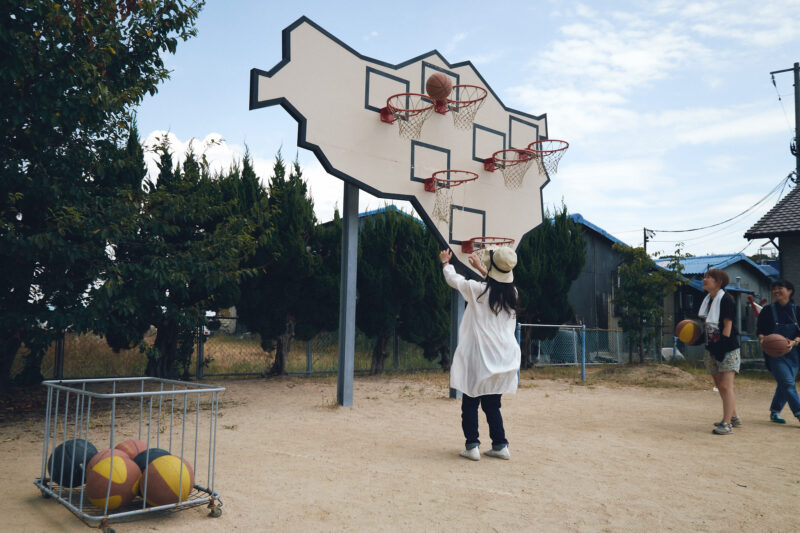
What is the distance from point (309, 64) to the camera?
8.11 meters

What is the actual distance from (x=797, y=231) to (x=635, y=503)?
50.0 ft

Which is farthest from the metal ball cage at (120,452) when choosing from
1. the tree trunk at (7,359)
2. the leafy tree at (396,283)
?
the leafy tree at (396,283)

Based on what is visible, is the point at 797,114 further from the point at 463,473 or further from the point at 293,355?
the point at 463,473

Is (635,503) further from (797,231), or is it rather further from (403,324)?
(797,231)

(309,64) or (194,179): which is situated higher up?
(309,64)

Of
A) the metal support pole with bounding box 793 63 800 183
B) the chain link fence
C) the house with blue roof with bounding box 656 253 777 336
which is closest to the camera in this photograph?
the chain link fence

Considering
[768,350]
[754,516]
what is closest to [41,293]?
[754,516]

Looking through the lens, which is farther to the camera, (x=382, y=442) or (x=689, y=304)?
(x=689, y=304)

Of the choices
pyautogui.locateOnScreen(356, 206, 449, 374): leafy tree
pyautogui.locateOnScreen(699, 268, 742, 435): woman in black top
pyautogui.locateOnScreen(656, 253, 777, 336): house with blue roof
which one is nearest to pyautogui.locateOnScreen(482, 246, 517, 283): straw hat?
pyautogui.locateOnScreen(699, 268, 742, 435): woman in black top

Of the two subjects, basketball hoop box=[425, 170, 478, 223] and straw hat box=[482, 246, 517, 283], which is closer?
straw hat box=[482, 246, 517, 283]

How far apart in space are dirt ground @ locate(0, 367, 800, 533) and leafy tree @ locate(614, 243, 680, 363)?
292 inches

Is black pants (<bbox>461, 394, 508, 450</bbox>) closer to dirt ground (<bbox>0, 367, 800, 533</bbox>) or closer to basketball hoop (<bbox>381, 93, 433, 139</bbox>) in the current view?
dirt ground (<bbox>0, 367, 800, 533</bbox>)

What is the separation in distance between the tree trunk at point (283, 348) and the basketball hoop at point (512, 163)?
17.5 ft

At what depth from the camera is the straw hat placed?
549 cm
